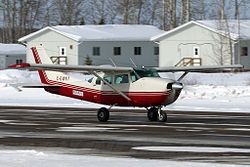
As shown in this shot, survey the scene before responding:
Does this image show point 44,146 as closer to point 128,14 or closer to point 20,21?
point 128,14

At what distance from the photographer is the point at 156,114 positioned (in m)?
25.6

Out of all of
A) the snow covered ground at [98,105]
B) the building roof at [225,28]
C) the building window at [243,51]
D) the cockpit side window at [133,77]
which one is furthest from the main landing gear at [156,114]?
the building window at [243,51]

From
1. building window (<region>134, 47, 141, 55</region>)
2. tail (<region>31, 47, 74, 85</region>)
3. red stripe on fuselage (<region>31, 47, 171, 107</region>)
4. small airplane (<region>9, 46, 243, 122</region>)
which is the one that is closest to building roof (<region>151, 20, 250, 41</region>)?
building window (<region>134, 47, 141, 55</region>)

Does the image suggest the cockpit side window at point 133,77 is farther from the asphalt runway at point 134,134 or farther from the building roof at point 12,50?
the building roof at point 12,50

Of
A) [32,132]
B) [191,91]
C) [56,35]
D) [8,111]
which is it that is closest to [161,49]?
[56,35]

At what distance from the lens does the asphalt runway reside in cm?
1617

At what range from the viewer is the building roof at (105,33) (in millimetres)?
69450

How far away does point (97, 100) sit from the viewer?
2652 cm

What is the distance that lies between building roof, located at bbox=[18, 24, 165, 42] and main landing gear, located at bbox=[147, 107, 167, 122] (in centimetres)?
4292

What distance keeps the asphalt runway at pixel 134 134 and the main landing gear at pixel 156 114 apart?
1.06ft

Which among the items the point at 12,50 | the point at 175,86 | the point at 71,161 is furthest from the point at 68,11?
the point at 71,161

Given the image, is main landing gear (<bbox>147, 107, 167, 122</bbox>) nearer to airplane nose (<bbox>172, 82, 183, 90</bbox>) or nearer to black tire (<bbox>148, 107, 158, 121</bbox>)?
black tire (<bbox>148, 107, 158, 121</bbox>)

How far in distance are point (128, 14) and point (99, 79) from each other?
243 feet

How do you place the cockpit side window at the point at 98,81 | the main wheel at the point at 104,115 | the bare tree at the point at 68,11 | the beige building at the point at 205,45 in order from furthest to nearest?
the bare tree at the point at 68,11 < the beige building at the point at 205,45 < the cockpit side window at the point at 98,81 < the main wheel at the point at 104,115
